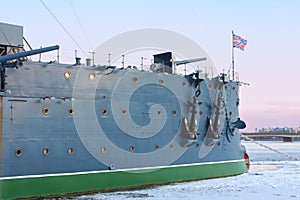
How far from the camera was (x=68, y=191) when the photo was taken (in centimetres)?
1614

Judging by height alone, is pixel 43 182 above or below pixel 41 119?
below

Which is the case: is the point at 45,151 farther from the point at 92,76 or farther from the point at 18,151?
the point at 92,76

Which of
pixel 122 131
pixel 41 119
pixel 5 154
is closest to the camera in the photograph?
pixel 5 154

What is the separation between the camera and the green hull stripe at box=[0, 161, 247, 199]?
1498cm

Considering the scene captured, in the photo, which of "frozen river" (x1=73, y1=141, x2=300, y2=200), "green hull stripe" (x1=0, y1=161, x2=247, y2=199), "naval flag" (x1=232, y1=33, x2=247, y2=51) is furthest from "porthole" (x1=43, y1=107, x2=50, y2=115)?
"naval flag" (x1=232, y1=33, x2=247, y2=51)

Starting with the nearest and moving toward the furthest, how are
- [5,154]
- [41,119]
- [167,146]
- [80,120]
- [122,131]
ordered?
[5,154], [41,119], [80,120], [122,131], [167,146]

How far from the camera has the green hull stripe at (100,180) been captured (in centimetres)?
1498

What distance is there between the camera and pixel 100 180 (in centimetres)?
1730

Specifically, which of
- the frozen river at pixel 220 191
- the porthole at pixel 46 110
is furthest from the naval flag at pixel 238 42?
the porthole at pixel 46 110

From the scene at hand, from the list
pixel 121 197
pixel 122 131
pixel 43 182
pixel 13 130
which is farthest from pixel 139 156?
pixel 13 130

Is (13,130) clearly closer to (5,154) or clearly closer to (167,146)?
(5,154)

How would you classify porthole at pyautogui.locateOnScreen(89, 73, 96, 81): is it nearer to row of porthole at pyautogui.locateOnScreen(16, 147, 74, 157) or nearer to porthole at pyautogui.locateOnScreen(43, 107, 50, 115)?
porthole at pyautogui.locateOnScreen(43, 107, 50, 115)

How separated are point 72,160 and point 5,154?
2.73 meters

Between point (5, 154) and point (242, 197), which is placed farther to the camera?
point (242, 197)
